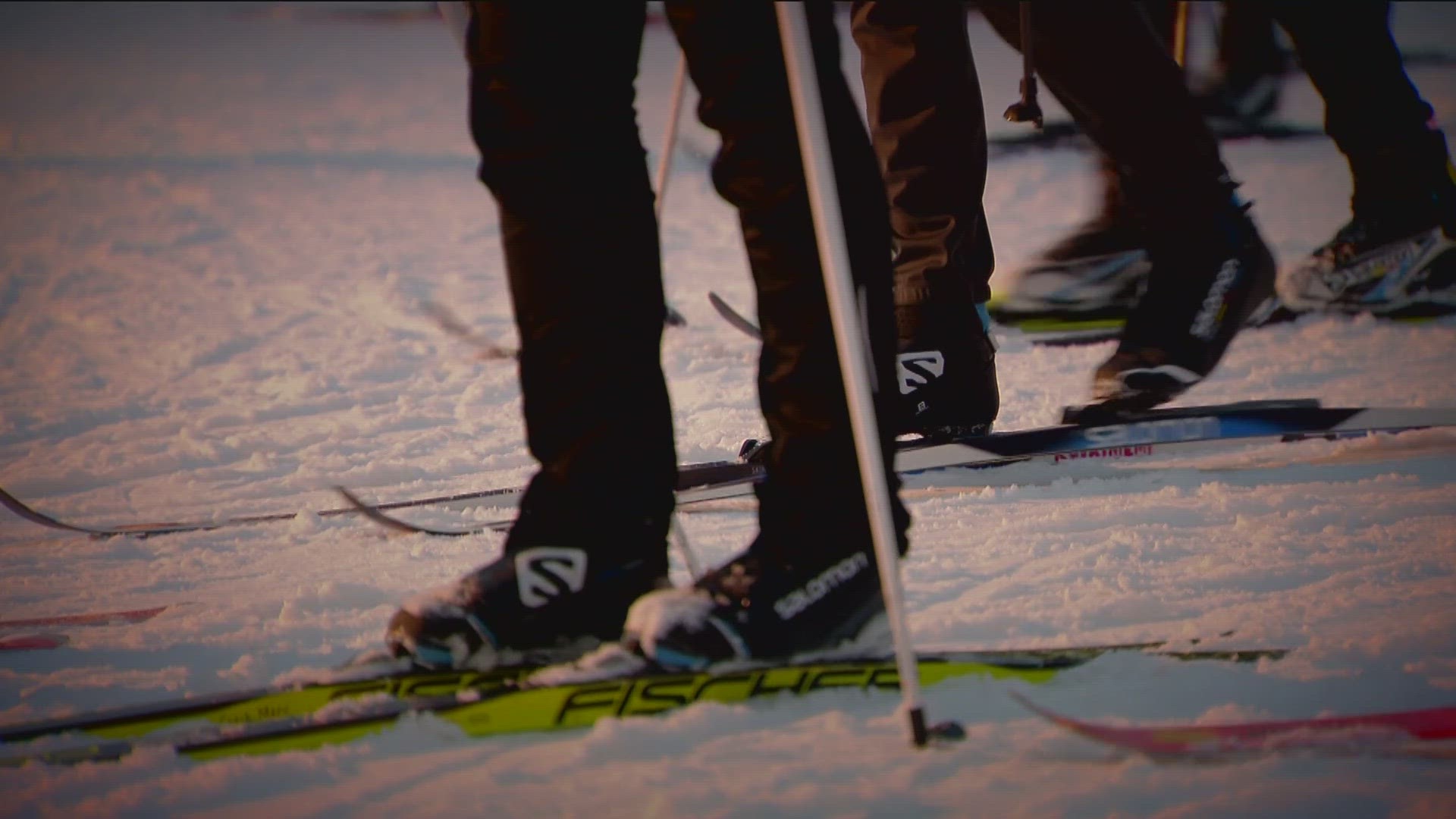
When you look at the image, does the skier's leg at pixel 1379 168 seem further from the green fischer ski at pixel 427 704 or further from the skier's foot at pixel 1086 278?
the green fischer ski at pixel 427 704

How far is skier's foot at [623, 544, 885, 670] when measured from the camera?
1.22 m

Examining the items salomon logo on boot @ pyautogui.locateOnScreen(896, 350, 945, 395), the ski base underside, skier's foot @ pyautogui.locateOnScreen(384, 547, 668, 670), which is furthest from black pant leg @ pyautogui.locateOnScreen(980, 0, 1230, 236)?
skier's foot @ pyautogui.locateOnScreen(384, 547, 668, 670)

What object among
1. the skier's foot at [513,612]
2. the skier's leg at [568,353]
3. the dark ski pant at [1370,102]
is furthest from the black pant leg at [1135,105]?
the skier's foot at [513,612]

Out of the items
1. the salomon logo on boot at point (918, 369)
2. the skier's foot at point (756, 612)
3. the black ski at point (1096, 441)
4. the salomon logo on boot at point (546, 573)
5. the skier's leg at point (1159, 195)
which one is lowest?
the black ski at point (1096, 441)

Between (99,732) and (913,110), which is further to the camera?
(913,110)

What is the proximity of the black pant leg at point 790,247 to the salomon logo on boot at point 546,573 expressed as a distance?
0.76 feet

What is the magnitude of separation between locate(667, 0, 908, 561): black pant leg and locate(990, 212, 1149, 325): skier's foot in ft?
8.07

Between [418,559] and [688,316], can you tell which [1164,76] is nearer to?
[418,559]

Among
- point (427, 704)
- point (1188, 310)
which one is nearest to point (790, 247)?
point (427, 704)

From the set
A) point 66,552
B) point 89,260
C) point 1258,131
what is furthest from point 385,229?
point 1258,131

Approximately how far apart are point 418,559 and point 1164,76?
1.75 metres

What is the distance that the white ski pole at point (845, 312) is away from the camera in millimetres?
1083

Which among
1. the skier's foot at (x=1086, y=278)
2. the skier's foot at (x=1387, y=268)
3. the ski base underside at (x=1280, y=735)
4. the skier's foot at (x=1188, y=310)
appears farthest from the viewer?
the skier's foot at (x=1086, y=278)

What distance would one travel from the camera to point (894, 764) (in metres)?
1.08
